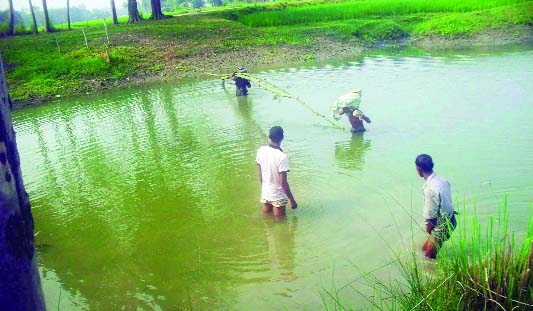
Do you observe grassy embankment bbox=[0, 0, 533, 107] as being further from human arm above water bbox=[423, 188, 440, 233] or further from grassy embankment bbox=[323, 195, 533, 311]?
grassy embankment bbox=[323, 195, 533, 311]

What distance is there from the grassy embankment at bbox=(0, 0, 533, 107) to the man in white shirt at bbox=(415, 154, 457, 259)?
19.3m

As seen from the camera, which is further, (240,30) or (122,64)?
(240,30)

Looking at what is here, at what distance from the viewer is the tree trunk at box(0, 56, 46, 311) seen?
80.7 inches

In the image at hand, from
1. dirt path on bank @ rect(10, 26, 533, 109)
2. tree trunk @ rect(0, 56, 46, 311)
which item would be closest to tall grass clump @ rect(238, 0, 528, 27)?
dirt path on bank @ rect(10, 26, 533, 109)

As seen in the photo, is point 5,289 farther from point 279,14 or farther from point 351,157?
point 279,14

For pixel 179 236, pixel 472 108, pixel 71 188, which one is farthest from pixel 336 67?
pixel 179 236

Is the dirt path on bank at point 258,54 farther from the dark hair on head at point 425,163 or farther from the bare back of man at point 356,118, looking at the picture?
the dark hair on head at point 425,163

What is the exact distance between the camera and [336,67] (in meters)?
22.1

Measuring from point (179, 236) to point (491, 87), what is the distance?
38.3 feet

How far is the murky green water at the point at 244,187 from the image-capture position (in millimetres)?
5660

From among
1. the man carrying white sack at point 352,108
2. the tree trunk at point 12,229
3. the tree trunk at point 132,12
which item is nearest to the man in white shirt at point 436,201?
the tree trunk at point 12,229

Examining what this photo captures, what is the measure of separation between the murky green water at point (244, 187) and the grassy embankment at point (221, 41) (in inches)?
287

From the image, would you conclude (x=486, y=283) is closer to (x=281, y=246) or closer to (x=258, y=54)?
(x=281, y=246)

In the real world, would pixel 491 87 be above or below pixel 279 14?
below
